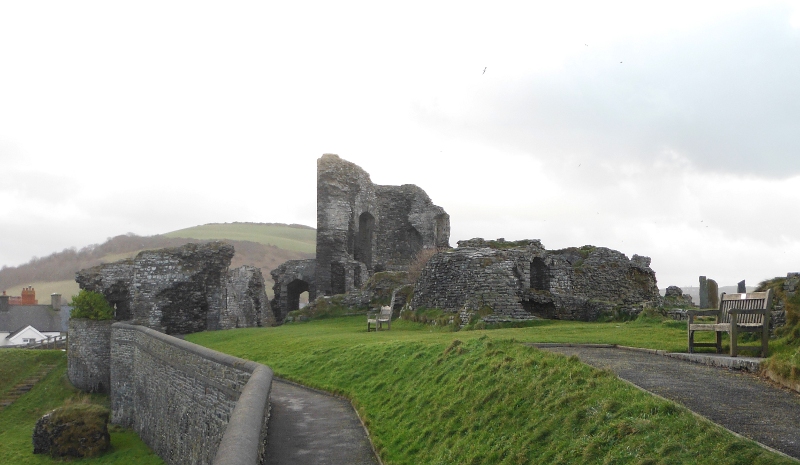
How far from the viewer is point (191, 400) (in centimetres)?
1404

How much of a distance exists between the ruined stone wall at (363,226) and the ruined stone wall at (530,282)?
14718mm

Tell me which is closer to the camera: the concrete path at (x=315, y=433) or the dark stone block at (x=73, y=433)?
Answer: the concrete path at (x=315, y=433)

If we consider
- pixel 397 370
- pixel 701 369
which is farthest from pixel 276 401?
pixel 701 369

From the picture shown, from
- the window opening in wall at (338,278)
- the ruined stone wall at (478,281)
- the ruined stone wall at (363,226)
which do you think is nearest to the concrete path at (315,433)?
the ruined stone wall at (478,281)

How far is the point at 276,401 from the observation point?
46.6 feet

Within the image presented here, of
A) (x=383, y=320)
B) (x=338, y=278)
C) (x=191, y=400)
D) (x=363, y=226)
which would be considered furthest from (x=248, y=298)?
(x=191, y=400)

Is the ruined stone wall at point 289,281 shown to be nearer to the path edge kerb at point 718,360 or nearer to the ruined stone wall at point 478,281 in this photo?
the ruined stone wall at point 478,281

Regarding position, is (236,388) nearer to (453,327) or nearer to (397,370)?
(397,370)

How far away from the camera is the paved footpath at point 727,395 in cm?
636

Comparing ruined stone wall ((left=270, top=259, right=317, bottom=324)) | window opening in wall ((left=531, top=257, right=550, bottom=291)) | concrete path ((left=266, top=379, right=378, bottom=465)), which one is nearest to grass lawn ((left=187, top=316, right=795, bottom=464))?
concrete path ((left=266, top=379, right=378, bottom=465))

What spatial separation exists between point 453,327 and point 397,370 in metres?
7.96

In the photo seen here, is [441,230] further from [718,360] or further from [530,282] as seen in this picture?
[718,360]

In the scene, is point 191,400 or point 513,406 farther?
point 191,400

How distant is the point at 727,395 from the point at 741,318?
439 centimetres
